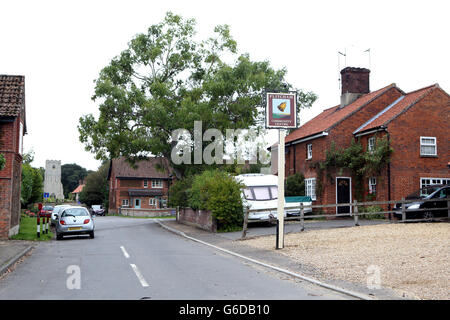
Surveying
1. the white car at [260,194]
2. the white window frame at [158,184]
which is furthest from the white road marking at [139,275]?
the white window frame at [158,184]

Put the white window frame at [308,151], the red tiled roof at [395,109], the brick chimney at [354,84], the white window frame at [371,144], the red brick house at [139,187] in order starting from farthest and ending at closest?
the red brick house at [139,187], the brick chimney at [354,84], the white window frame at [308,151], the white window frame at [371,144], the red tiled roof at [395,109]

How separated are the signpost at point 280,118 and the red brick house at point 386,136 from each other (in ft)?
41.9

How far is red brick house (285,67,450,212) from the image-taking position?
1067 inches

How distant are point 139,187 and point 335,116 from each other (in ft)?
149

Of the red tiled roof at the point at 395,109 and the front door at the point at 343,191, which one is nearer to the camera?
the red tiled roof at the point at 395,109

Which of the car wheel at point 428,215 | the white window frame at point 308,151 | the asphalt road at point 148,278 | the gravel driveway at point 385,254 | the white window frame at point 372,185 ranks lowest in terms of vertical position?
the asphalt road at point 148,278

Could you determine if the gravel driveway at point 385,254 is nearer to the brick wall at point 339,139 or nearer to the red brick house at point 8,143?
the brick wall at point 339,139

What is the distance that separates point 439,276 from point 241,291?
13.8 feet

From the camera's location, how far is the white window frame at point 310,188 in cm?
3102

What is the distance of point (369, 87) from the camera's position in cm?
3456

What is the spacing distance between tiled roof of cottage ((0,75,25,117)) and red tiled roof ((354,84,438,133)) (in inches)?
763

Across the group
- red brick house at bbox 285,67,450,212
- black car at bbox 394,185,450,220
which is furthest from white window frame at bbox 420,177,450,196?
black car at bbox 394,185,450,220
